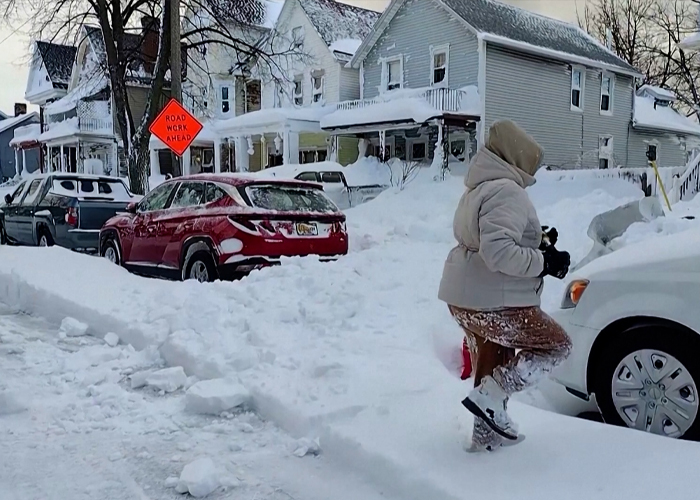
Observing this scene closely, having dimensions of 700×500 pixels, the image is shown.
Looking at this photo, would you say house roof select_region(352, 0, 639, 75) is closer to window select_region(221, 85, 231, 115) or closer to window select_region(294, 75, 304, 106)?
window select_region(294, 75, 304, 106)

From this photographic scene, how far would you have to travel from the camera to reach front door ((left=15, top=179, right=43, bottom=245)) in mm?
13344

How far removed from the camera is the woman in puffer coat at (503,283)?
3143 mm

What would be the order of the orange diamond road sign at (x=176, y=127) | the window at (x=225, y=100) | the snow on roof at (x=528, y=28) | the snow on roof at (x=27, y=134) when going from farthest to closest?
1. the snow on roof at (x=27, y=134)
2. the window at (x=225, y=100)
3. the snow on roof at (x=528, y=28)
4. the orange diamond road sign at (x=176, y=127)

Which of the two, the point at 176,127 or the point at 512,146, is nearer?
the point at 512,146

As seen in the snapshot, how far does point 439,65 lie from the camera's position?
2555 centimetres

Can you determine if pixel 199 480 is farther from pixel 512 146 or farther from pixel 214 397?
pixel 512 146

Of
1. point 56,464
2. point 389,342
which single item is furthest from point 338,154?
point 56,464

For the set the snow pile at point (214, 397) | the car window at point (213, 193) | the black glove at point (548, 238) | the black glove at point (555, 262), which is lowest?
the snow pile at point (214, 397)

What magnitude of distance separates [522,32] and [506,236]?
25184 mm

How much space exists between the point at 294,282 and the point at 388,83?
71.3 ft

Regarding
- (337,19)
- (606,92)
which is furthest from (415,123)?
(337,19)

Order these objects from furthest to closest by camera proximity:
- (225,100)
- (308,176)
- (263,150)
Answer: (225,100) < (263,150) < (308,176)

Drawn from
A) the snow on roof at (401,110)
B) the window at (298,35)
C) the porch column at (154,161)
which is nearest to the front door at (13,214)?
the snow on roof at (401,110)

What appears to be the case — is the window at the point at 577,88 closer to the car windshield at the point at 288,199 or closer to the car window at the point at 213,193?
the car windshield at the point at 288,199
